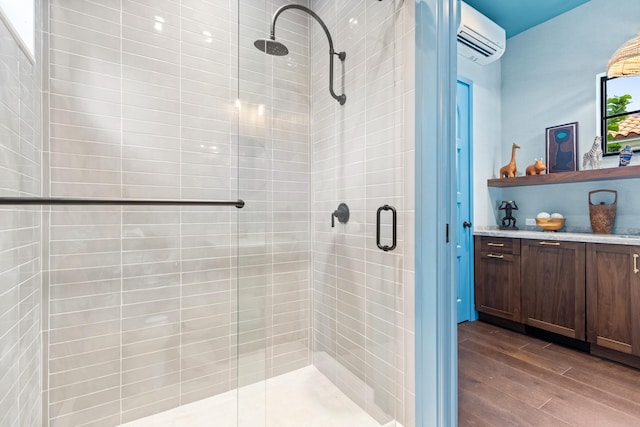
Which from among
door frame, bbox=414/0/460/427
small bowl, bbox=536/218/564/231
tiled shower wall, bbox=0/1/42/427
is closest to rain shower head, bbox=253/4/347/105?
door frame, bbox=414/0/460/427

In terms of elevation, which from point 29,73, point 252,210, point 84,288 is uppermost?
point 29,73

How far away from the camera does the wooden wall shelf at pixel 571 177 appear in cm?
222

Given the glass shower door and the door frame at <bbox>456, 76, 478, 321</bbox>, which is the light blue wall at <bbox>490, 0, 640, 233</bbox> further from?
the glass shower door

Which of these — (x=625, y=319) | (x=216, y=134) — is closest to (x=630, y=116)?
(x=625, y=319)

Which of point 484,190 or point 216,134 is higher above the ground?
point 216,134

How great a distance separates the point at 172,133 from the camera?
146cm

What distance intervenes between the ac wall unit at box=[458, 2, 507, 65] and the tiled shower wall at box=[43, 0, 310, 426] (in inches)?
66.1

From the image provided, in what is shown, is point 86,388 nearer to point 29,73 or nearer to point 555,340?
point 29,73

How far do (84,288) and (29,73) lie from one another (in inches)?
35.5

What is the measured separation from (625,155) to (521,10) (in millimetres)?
1585

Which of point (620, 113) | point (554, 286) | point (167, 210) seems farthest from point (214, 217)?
point (620, 113)

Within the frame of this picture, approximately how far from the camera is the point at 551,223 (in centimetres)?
268

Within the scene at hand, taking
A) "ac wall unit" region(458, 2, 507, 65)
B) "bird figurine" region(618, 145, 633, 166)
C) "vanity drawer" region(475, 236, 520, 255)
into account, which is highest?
"ac wall unit" region(458, 2, 507, 65)

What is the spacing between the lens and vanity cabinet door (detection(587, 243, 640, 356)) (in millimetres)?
1881
